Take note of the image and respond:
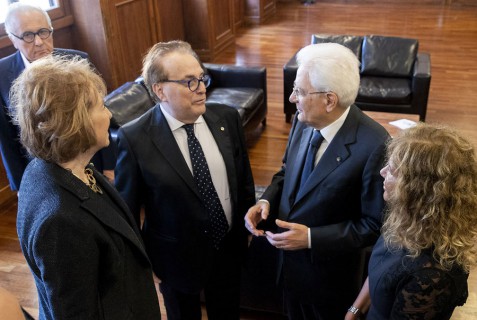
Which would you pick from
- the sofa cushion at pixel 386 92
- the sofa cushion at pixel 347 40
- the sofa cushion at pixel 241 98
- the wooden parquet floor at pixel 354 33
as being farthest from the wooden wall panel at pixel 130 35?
the sofa cushion at pixel 386 92

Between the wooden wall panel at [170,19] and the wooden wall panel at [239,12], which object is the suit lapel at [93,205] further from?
the wooden wall panel at [239,12]

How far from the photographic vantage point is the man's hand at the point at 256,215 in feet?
6.36

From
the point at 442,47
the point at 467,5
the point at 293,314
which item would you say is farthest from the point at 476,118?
the point at 467,5

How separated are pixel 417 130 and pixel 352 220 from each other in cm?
61

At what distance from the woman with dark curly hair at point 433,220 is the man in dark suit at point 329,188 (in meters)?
0.36

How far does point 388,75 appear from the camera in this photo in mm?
5195

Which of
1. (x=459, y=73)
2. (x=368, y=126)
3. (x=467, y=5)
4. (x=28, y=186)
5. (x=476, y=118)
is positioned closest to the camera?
(x=28, y=186)

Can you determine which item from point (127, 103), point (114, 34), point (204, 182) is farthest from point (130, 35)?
point (204, 182)

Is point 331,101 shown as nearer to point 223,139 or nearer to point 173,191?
point 223,139

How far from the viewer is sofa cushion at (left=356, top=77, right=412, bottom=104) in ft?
16.1

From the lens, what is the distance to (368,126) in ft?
5.81

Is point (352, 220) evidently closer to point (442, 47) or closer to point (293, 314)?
point (293, 314)

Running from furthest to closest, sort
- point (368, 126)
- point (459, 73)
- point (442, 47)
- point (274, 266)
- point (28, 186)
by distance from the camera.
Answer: point (442, 47) → point (459, 73) → point (274, 266) → point (368, 126) → point (28, 186)

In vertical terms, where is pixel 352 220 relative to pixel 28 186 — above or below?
below
